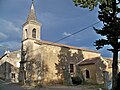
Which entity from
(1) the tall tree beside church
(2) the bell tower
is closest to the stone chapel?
(2) the bell tower

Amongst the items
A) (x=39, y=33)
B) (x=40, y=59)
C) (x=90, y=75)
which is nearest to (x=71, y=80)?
(x=90, y=75)

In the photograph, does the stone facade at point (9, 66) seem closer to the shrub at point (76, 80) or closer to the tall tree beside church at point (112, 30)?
the shrub at point (76, 80)

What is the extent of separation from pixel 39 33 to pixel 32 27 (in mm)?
1629

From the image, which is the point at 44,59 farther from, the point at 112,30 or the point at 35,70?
the point at 112,30

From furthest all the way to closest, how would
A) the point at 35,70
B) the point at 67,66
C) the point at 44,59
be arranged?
the point at 67,66 → the point at 35,70 → the point at 44,59

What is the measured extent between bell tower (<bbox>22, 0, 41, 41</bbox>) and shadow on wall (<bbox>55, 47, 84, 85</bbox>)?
17.5 feet

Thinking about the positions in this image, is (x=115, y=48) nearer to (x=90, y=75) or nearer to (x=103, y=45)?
(x=103, y=45)

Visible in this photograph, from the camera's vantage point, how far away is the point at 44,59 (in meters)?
31.9

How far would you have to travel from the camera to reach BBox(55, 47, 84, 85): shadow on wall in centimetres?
3362

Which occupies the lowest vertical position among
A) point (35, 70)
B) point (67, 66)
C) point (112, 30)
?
point (35, 70)

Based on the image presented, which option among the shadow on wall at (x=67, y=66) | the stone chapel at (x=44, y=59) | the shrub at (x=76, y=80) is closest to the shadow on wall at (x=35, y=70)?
the stone chapel at (x=44, y=59)

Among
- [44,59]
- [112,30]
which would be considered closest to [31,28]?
[44,59]

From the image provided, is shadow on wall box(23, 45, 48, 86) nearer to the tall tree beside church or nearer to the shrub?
the shrub

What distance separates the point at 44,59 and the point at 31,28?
6330 millimetres
